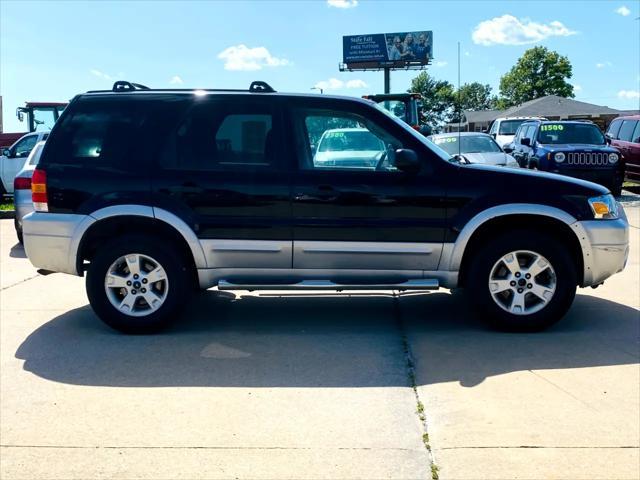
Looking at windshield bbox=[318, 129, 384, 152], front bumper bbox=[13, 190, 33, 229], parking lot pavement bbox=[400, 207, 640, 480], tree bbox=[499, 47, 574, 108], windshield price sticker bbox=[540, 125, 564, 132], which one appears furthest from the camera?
tree bbox=[499, 47, 574, 108]

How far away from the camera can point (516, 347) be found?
510 cm

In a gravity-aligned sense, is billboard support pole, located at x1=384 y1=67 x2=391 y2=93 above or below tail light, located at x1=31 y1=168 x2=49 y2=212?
above

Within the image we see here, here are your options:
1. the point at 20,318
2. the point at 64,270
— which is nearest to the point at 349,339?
the point at 64,270

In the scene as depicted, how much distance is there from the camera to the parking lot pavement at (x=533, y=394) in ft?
10.9

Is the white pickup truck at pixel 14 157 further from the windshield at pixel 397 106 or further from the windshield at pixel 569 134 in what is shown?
the windshield at pixel 569 134

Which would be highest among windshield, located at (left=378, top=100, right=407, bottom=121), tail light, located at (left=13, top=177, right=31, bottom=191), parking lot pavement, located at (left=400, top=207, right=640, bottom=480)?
windshield, located at (left=378, top=100, right=407, bottom=121)

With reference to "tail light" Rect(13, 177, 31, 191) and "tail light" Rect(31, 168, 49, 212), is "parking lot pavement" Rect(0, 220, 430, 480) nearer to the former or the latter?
"tail light" Rect(31, 168, 49, 212)

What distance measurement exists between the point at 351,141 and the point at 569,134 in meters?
11.9

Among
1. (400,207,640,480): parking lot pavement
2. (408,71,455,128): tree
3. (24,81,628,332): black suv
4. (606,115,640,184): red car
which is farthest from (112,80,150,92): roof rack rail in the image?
(408,71,455,128): tree

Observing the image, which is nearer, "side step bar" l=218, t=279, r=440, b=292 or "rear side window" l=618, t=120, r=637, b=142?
"side step bar" l=218, t=279, r=440, b=292

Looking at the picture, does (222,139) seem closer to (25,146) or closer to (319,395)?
(319,395)

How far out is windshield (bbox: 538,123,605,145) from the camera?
15836mm

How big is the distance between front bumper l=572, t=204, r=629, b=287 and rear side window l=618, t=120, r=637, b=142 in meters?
13.7

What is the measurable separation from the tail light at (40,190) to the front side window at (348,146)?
210cm
